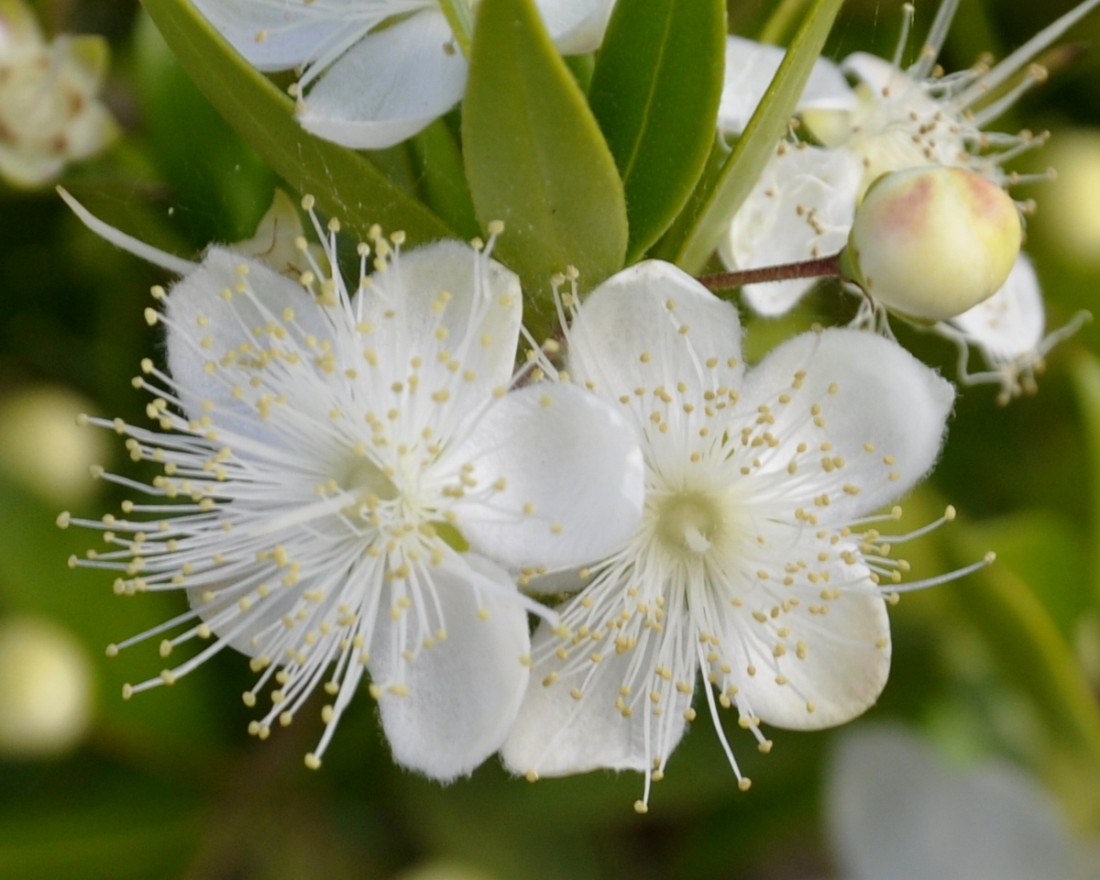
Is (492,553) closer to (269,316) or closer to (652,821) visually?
(269,316)

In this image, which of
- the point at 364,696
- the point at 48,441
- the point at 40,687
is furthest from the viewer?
the point at 48,441

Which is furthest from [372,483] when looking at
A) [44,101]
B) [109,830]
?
[109,830]

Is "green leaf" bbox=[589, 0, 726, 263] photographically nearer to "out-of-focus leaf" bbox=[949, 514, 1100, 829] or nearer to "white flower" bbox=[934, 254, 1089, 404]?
"white flower" bbox=[934, 254, 1089, 404]

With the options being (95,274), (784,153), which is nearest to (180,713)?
(95,274)

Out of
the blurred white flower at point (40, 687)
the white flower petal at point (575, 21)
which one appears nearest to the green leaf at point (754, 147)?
the white flower petal at point (575, 21)

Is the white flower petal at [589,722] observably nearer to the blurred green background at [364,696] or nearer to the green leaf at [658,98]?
the green leaf at [658,98]

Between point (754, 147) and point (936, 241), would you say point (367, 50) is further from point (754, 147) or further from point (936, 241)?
point (936, 241)

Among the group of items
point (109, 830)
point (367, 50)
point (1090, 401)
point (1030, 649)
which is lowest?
point (109, 830)
